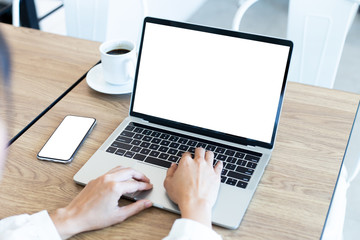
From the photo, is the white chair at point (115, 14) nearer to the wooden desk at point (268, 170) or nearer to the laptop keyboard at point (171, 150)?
the wooden desk at point (268, 170)

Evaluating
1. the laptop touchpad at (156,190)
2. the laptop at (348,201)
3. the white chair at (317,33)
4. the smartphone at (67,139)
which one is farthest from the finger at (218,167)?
the white chair at (317,33)

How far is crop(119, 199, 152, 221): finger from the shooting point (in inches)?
29.6

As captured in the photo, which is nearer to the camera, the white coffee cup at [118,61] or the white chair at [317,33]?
the white coffee cup at [118,61]

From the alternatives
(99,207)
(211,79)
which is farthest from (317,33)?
(99,207)

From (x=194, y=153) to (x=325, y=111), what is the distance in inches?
15.2

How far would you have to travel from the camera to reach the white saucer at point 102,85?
109 centimetres

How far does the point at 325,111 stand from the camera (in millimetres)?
1037

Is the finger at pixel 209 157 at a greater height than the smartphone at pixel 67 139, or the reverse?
the finger at pixel 209 157

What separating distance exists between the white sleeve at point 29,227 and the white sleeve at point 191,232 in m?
0.21

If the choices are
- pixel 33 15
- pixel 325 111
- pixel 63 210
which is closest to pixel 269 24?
pixel 33 15

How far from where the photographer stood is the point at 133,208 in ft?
2.48

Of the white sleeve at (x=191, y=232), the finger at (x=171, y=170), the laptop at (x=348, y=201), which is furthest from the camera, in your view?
the laptop at (x=348, y=201)

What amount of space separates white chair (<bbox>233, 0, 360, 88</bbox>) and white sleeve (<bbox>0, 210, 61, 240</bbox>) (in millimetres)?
904

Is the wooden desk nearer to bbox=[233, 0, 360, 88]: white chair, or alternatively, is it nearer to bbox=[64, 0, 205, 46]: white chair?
bbox=[233, 0, 360, 88]: white chair
